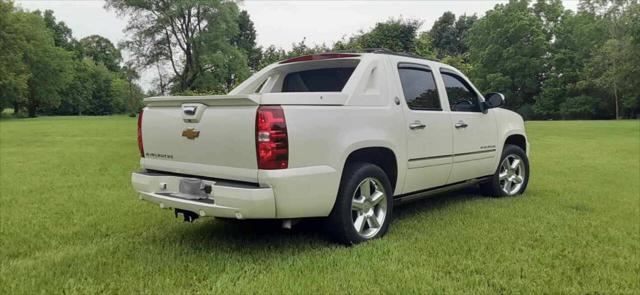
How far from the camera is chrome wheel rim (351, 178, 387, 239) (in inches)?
167

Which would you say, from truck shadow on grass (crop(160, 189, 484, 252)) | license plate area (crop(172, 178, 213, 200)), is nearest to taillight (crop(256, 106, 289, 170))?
license plate area (crop(172, 178, 213, 200))

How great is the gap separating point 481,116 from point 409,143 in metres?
1.67

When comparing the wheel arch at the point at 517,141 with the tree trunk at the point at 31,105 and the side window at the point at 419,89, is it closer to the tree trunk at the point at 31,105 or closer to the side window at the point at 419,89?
the side window at the point at 419,89

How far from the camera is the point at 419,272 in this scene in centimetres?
348

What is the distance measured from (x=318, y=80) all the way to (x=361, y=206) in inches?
66.3

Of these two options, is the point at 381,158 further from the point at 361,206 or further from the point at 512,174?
the point at 512,174

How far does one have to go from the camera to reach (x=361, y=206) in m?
4.23

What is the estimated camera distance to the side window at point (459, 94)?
5.56 meters

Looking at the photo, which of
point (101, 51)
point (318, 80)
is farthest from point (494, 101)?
point (101, 51)

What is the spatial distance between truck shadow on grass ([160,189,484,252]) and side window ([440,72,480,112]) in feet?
4.44

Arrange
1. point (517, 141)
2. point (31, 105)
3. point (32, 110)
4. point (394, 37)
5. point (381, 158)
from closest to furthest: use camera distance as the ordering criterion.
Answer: point (381, 158), point (517, 141), point (394, 37), point (31, 105), point (32, 110)

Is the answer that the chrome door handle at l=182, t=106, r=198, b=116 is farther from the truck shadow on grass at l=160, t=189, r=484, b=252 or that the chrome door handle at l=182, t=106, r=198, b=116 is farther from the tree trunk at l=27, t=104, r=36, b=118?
the tree trunk at l=27, t=104, r=36, b=118

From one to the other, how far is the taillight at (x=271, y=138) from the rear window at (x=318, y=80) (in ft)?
5.45

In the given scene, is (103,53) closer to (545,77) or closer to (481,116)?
(545,77)
